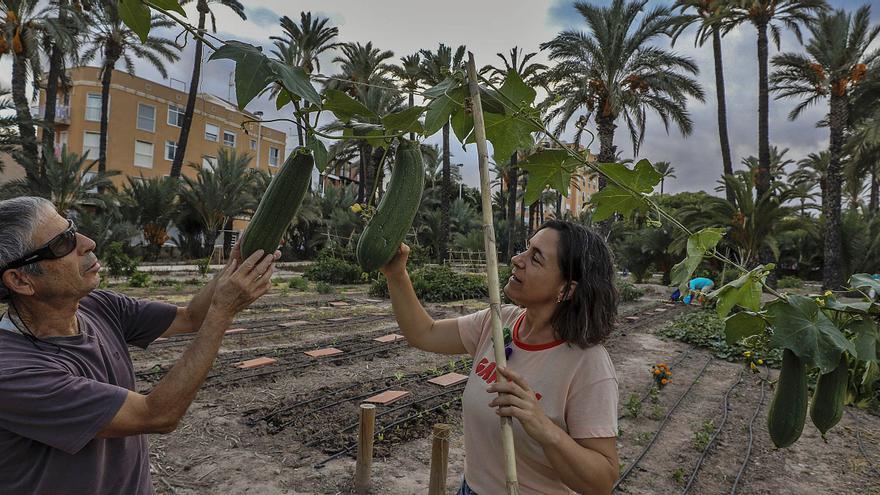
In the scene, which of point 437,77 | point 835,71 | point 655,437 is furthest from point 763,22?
point 655,437

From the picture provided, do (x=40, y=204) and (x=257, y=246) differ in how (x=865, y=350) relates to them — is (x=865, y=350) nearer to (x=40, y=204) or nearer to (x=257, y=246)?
(x=257, y=246)

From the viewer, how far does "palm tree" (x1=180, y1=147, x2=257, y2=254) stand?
22.8m

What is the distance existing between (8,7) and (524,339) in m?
22.4

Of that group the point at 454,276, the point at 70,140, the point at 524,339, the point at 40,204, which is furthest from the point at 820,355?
the point at 70,140

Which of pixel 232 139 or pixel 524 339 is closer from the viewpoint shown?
pixel 524 339

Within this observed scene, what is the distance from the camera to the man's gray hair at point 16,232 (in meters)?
1.48

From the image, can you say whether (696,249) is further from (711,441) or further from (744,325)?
(711,441)

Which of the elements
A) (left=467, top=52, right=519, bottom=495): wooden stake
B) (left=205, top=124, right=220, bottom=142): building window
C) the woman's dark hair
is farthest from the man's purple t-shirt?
(left=205, top=124, right=220, bottom=142): building window

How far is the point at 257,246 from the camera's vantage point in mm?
1470

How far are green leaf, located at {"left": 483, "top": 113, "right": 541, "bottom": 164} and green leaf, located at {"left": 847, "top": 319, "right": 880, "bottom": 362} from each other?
97 cm

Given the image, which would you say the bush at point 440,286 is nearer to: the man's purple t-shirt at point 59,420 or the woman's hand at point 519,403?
the man's purple t-shirt at point 59,420

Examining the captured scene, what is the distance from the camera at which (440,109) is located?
3.93 feet

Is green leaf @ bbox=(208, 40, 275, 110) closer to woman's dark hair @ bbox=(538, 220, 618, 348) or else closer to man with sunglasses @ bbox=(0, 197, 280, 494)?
man with sunglasses @ bbox=(0, 197, 280, 494)

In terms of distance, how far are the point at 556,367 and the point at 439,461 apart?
6.00 feet
